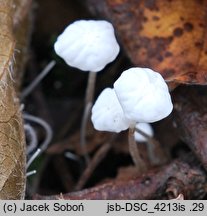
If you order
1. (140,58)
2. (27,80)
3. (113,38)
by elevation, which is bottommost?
(27,80)

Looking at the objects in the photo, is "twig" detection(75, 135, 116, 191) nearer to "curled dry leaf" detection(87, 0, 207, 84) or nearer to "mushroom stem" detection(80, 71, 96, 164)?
"mushroom stem" detection(80, 71, 96, 164)

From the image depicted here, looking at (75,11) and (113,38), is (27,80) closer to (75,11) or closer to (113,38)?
(75,11)

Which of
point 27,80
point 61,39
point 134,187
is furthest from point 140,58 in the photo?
point 27,80

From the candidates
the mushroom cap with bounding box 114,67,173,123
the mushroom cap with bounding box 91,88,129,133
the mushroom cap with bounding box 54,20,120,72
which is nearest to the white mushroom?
the mushroom cap with bounding box 54,20,120,72

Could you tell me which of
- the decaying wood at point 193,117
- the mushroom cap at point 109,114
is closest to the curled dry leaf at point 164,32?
the decaying wood at point 193,117

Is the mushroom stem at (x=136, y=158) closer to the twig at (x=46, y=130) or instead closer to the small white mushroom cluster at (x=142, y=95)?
the small white mushroom cluster at (x=142, y=95)

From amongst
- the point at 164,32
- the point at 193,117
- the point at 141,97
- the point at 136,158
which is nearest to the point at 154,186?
the point at 136,158
